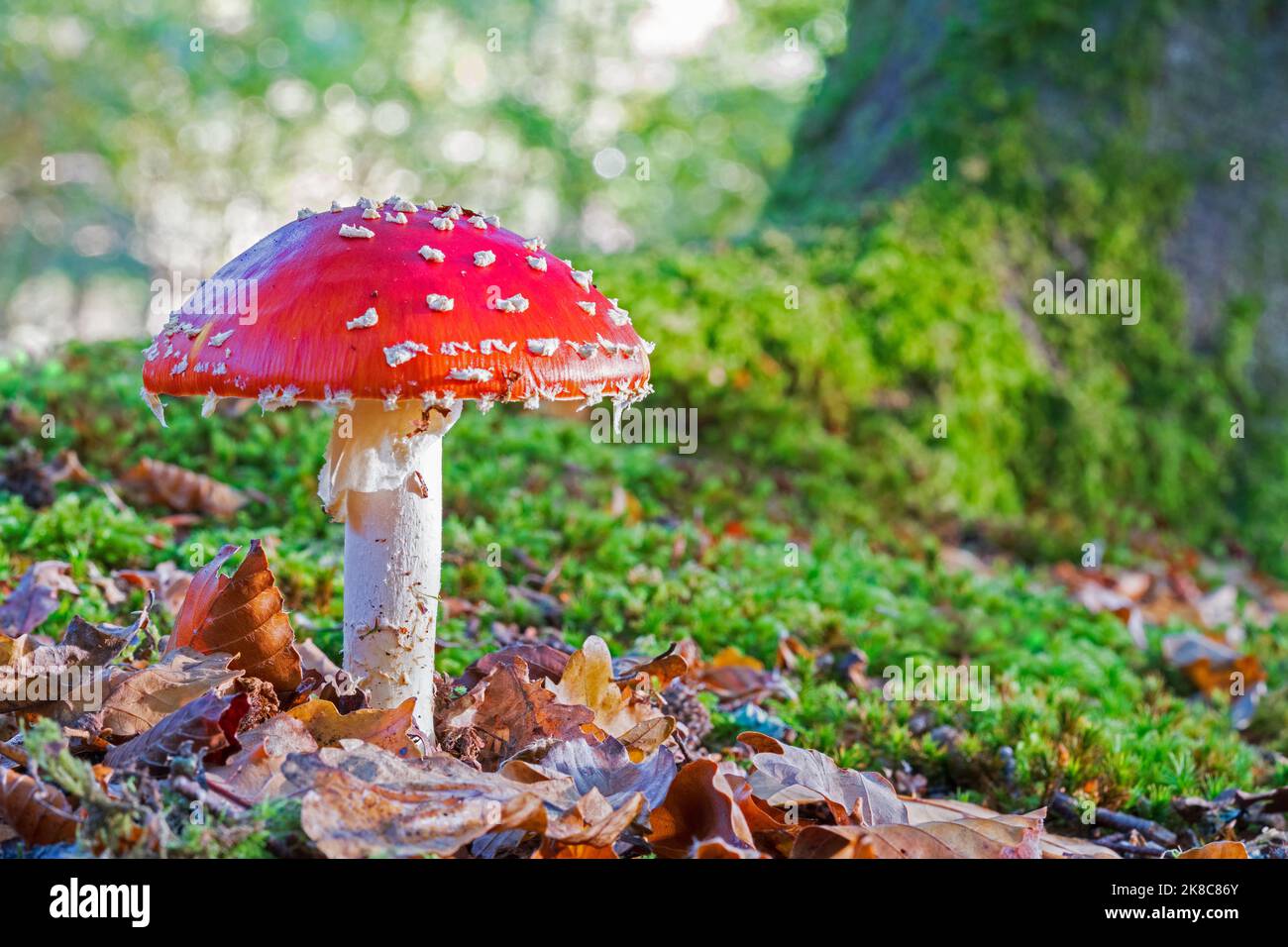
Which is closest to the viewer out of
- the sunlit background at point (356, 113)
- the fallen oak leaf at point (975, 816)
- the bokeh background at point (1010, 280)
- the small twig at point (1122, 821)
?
the fallen oak leaf at point (975, 816)

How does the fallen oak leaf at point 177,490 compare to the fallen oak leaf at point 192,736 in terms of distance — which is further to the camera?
the fallen oak leaf at point 177,490

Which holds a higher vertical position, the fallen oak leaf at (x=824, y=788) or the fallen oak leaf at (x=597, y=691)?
the fallen oak leaf at (x=597, y=691)

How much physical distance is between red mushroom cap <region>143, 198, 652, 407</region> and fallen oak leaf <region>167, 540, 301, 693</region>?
1.40 ft

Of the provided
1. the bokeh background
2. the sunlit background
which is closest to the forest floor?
the bokeh background

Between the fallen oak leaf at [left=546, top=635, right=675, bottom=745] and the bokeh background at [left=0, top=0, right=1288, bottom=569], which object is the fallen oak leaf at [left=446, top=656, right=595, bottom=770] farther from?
the bokeh background at [left=0, top=0, right=1288, bottom=569]

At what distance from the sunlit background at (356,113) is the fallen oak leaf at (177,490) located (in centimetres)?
1340

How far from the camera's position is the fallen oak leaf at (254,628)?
7.14 ft

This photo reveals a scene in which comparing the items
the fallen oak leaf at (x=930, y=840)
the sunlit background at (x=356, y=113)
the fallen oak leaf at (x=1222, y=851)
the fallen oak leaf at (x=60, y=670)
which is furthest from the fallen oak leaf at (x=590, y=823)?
the sunlit background at (x=356, y=113)

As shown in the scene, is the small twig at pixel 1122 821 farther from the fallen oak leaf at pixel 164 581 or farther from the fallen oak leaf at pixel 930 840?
the fallen oak leaf at pixel 164 581

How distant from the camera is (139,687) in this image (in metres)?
2.02

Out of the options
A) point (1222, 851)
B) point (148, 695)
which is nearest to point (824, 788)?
point (1222, 851)

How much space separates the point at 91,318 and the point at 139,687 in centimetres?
3234

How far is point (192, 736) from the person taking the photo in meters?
1.87

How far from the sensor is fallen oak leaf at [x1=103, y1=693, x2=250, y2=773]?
1.86 m
